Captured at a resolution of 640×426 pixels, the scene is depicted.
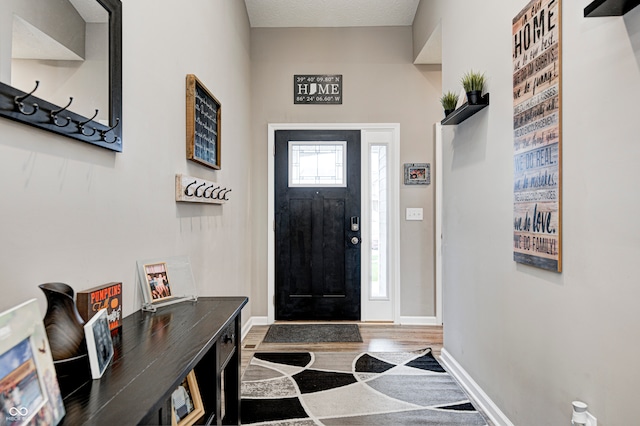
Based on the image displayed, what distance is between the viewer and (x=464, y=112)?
2.19m

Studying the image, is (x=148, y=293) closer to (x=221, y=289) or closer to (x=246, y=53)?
(x=221, y=289)

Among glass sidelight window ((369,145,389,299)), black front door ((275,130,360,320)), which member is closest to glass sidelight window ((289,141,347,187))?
black front door ((275,130,360,320))

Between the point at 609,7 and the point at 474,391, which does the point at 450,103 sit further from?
the point at 474,391

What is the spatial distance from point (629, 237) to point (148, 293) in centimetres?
170

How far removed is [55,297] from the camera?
0.94 m

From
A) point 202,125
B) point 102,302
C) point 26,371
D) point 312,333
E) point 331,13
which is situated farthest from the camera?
point 331,13

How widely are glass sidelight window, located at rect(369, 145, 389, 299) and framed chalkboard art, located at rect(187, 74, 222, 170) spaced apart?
178 cm

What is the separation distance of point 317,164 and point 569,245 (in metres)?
2.77

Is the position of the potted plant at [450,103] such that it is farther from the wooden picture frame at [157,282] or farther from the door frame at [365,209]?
the wooden picture frame at [157,282]

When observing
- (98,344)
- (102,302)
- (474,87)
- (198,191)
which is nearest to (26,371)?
(98,344)

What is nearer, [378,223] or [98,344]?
[98,344]

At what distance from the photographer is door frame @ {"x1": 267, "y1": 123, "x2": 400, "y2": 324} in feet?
12.5

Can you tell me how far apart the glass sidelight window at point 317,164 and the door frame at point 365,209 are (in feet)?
0.60

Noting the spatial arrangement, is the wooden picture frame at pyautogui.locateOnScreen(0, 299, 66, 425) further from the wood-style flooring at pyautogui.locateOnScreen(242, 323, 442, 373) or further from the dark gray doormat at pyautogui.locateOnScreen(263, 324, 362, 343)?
the dark gray doormat at pyautogui.locateOnScreen(263, 324, 362, 343)
